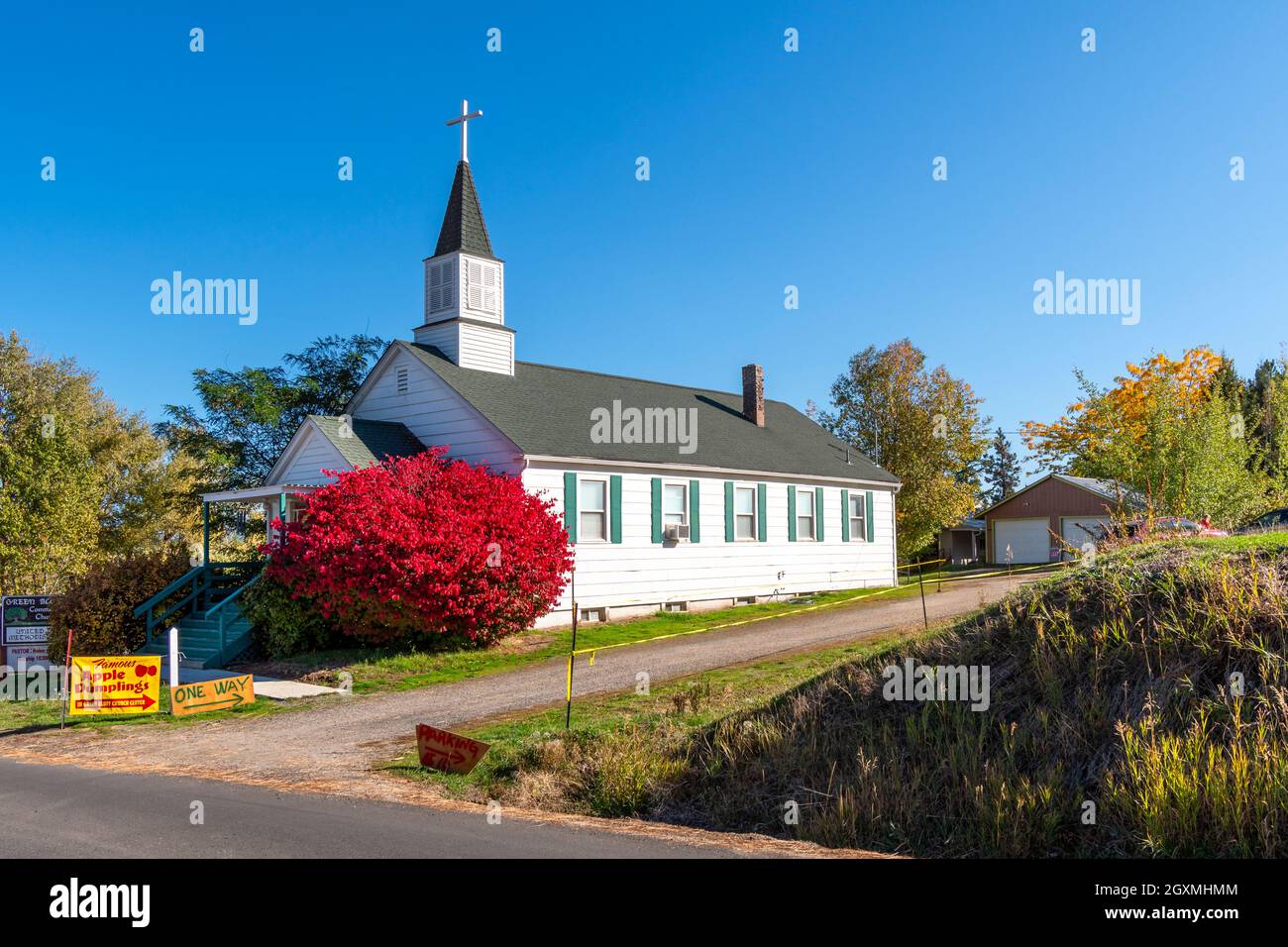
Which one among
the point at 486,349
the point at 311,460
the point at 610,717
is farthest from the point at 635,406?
the point at 610,717

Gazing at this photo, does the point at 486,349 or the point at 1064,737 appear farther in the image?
the point at 486,349

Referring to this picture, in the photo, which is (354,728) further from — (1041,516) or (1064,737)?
(1041,516)

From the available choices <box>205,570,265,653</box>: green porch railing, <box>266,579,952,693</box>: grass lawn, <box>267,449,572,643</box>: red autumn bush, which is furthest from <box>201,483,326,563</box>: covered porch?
<box>266,579,952,693</box>: grass lawn

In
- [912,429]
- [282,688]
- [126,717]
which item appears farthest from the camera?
[912,429]

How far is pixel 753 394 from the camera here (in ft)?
97.1

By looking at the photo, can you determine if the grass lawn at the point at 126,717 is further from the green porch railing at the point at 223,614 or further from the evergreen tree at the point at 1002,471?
the evergreen tree at the point at 1002,471

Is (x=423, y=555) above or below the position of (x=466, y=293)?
below

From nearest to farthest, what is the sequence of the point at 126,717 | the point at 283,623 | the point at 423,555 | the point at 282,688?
1. the point at 126,717
2. the point at 282,688
3. the point at 423,555
4. the point at 283,623

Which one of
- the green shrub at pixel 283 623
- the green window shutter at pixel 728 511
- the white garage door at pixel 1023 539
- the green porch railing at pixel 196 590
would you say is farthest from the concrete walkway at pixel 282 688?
the white garage door at pixel 1023 539

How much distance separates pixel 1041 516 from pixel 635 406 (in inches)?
1148

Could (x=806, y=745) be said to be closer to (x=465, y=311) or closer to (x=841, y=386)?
(x=465, y=311)

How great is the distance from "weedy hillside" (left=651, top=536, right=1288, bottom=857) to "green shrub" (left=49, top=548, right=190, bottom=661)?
1440 cm

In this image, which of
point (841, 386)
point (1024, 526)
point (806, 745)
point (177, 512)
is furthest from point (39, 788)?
point (1024, 526)

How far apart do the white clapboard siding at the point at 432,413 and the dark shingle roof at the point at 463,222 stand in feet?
10.0
